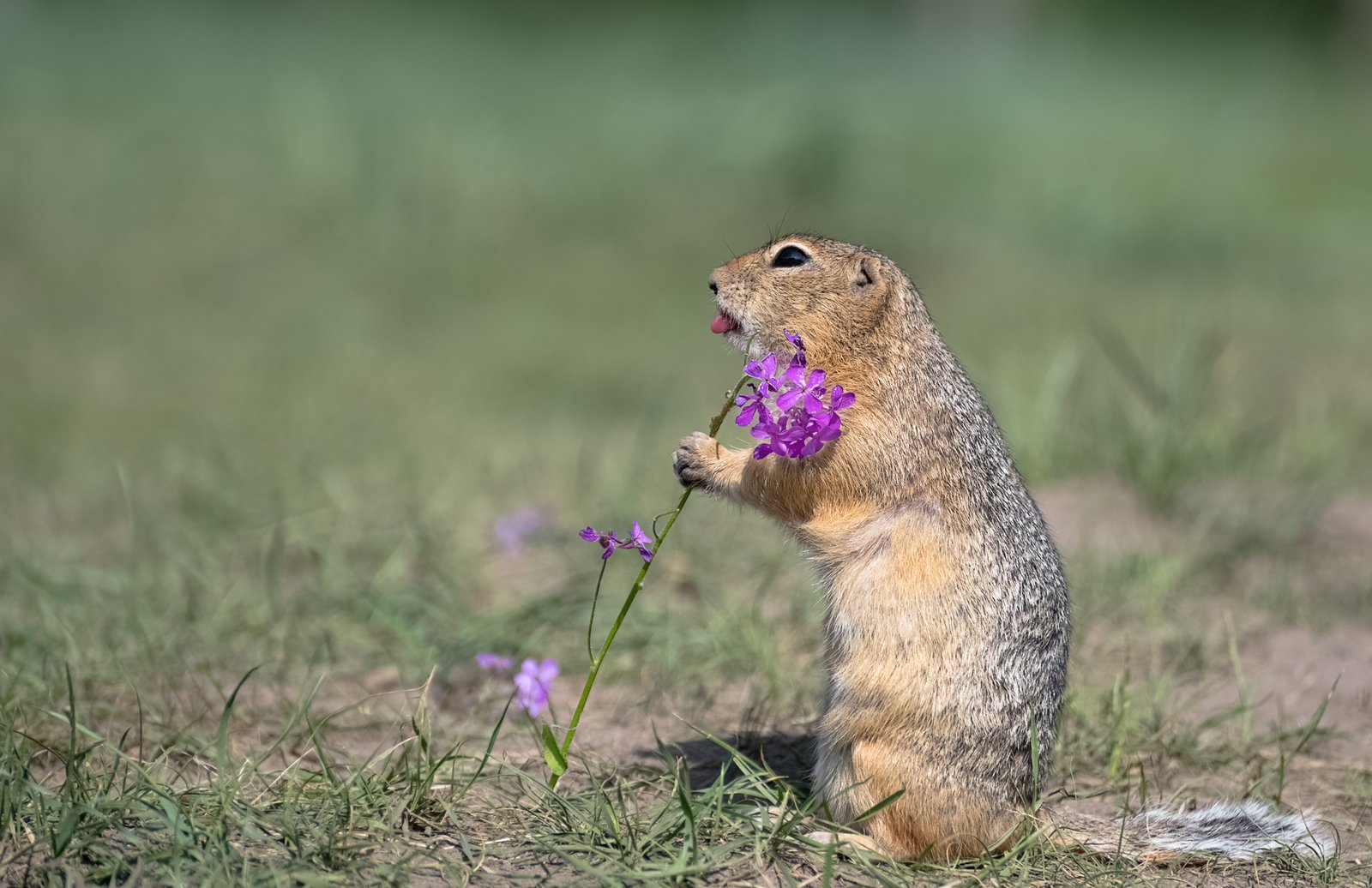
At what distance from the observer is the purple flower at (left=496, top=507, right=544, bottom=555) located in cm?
507

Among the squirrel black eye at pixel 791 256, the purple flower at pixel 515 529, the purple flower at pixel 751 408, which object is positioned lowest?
the purple flower at pixel 515 529

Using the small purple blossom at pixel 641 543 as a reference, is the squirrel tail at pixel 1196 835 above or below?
below

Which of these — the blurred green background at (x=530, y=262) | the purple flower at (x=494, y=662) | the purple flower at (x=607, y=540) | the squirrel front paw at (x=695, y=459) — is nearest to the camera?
the purple flower at (x=607, y=540)

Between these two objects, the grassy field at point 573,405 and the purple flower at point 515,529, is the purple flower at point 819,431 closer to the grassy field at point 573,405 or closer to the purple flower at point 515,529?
the grassy field at point 573,405

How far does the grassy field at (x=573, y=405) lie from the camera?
3.07m

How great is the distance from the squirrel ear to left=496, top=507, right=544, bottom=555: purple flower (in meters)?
2.08

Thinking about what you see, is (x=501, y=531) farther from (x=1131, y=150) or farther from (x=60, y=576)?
(x=1131, y=150)

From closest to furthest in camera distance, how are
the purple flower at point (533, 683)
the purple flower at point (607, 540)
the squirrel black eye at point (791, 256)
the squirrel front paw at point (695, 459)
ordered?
the purple flower at point (607, 540), the squirrel front paw at point (695, 459), the purple flower at point (533, 683), the squirrel black eye at point (791, 256)

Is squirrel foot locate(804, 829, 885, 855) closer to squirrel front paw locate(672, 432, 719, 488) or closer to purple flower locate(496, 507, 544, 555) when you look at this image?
squirrel front paw locate(672, 432, 719, 488)

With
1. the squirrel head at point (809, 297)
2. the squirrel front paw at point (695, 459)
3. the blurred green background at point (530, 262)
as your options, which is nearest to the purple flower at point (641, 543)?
the squirrel front paw at point (695, 459)

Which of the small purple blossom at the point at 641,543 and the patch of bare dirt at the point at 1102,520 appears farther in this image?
the patch of bare dirt at the point at 1102,520

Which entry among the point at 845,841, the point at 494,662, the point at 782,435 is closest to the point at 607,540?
the point at 782,435

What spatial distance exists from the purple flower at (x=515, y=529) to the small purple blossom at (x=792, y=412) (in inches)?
88.5

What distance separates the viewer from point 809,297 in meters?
3.36
